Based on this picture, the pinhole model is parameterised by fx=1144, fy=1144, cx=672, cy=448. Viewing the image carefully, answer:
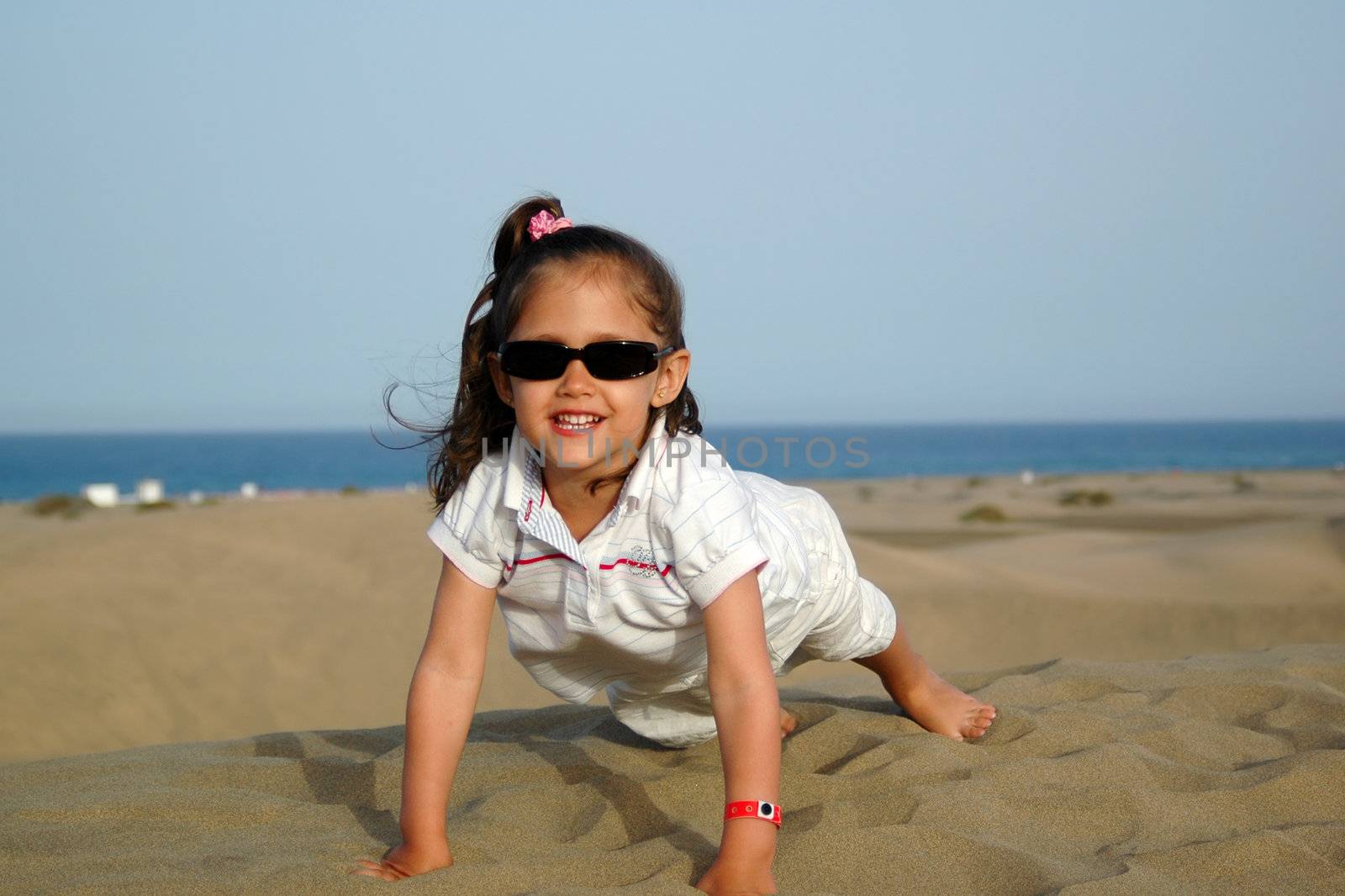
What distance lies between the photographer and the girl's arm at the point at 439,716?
2.48 metres

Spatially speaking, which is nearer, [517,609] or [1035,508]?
[517,609]

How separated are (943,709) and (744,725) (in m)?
1.31

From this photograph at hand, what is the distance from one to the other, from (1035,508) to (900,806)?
15.3 meters

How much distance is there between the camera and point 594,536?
8.94 ft

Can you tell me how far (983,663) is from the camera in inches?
279

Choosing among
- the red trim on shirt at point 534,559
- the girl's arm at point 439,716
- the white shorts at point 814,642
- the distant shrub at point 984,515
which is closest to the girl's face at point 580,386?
the red trim on shirt at point 534,559

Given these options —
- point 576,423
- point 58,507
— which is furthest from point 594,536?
point 58,507

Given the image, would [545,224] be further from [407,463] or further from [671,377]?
[407,463]

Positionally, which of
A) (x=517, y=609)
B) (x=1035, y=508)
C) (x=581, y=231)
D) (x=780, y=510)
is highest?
(x=581, y=231)

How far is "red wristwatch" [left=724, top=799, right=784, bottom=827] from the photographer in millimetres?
2359

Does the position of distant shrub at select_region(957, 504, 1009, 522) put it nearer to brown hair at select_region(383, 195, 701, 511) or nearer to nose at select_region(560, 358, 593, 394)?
brown hair at select_region(383, 195, 701, 511)

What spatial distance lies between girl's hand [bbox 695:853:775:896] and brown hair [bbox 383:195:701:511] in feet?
3.08

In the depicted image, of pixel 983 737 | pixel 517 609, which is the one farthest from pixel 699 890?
pixel 983 737

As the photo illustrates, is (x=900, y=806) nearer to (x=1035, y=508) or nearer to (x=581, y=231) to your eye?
(x=581, y=231)
